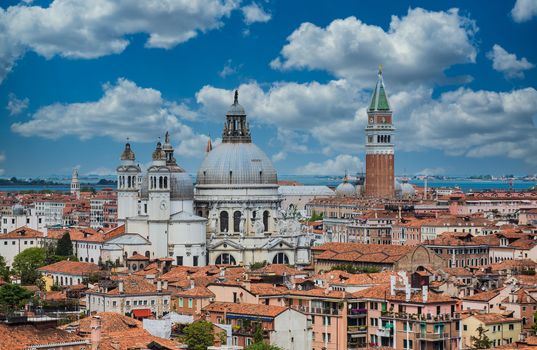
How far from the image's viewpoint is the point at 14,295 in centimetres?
4728

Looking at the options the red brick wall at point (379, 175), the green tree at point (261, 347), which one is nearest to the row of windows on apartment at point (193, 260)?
the green tree at point (261, 347)

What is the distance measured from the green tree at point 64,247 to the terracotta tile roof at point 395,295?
32780 mm

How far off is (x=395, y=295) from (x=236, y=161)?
1493 inches

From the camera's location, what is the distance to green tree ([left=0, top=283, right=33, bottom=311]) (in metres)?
46.2

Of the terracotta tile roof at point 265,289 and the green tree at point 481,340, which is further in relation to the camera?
the terracotta tile roof at point 265,289

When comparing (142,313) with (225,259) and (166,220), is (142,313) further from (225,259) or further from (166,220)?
(225,259)

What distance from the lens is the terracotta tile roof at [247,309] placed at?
38.0m

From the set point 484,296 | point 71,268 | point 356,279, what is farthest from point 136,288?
point 71,268

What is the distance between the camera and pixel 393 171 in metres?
124

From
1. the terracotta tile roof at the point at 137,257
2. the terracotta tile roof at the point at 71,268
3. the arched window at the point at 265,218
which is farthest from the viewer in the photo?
the arched window at the point at 265,218

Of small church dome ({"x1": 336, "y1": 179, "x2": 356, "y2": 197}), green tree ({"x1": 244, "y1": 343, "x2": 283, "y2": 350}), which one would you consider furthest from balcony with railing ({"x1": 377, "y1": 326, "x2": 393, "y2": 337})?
small church dome ({"x1": 336, "y1": 179, "x2": 356, "y2": 197})

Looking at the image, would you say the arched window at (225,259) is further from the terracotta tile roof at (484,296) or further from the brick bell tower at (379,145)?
the brick bell tower at (379,145)

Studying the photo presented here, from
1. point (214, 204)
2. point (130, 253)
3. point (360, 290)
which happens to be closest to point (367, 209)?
point (214, 204)

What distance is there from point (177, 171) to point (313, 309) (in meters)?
35.5
